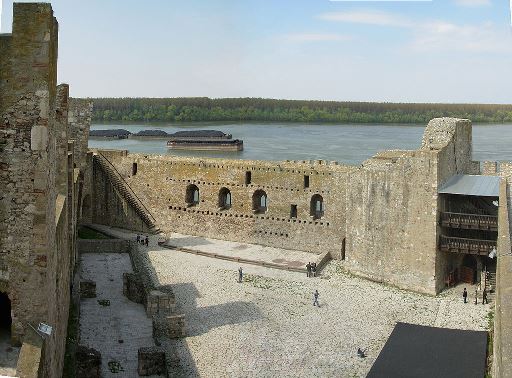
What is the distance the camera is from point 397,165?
21469 millimetres

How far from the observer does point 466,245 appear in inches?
816

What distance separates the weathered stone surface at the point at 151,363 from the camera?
14391 millimetres

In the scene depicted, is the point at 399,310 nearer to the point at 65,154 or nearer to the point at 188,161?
the point at 65,154

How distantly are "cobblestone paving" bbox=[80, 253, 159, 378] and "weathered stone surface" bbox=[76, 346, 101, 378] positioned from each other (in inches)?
19.7

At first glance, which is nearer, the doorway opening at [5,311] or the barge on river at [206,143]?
the doorway opening at [5,311]

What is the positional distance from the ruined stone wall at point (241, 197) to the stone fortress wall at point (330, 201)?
0.13 ft

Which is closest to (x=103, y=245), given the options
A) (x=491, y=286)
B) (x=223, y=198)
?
(x=223, y=198)

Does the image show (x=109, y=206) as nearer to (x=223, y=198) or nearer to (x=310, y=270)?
(x=223, y=198)

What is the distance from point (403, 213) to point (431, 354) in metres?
8.24

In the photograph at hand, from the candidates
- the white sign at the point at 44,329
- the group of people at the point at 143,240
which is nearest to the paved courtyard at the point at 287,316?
the group of people at the point at 143,240

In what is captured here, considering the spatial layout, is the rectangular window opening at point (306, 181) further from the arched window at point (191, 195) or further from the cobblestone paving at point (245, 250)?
the arched window at point (191, 195)

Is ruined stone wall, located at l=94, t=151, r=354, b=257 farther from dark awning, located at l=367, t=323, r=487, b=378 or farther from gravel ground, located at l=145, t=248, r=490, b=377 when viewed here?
dark awning, located at l=367, t=323, r=487, b=378

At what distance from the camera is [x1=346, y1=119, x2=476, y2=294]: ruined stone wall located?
825 inches

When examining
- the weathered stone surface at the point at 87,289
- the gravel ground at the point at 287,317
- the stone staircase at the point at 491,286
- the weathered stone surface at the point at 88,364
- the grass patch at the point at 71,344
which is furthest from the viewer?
the stone staircase at the point at 491,286
